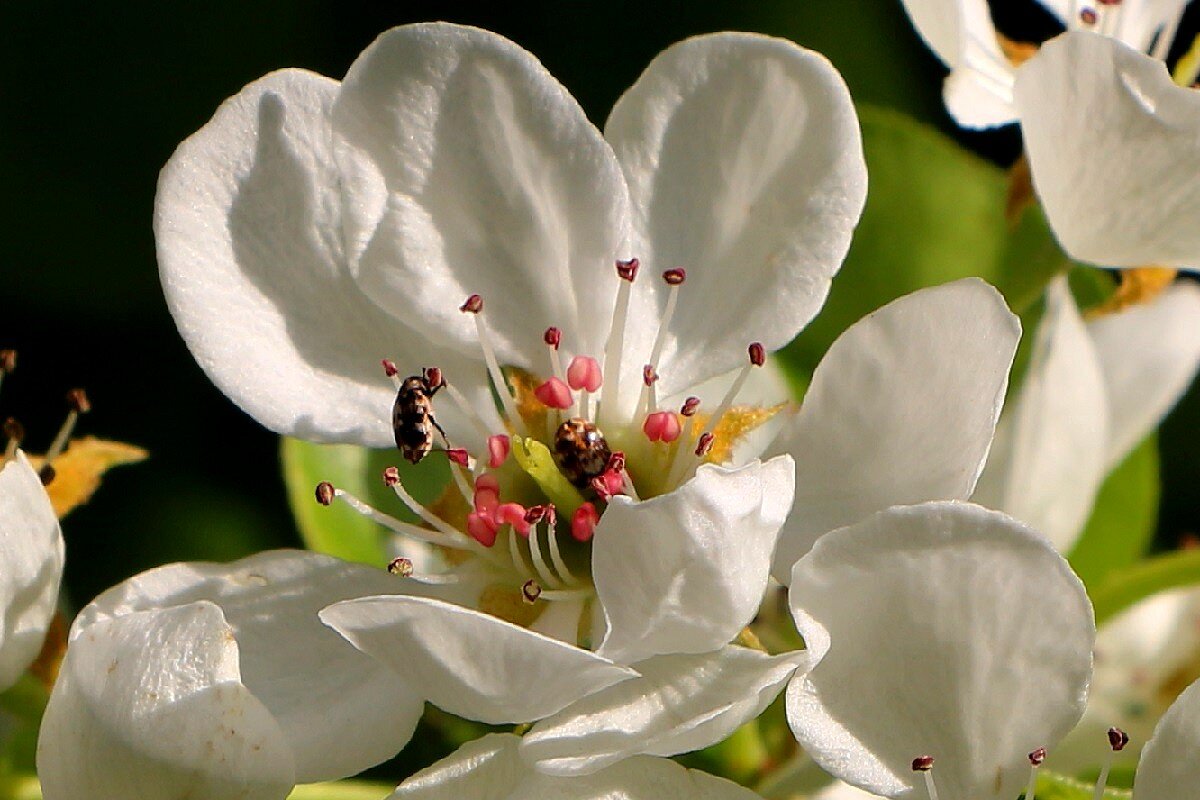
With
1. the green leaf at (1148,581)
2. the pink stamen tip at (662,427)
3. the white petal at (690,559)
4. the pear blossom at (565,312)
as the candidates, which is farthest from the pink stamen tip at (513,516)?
the green leaf at (1148,581)

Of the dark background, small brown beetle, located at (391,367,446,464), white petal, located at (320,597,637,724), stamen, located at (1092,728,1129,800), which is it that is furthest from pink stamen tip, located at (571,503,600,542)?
the dark background

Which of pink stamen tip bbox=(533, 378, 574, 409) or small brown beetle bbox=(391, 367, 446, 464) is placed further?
pink stamen tip bbox=(533, 378, 574, 409)

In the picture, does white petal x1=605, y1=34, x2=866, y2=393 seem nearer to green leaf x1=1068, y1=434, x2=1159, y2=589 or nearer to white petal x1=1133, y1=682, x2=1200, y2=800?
white petal x1=1133, y1=682, x2=1200, y2=800

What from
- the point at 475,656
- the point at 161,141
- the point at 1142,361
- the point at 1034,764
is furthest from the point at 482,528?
the point at 161,141

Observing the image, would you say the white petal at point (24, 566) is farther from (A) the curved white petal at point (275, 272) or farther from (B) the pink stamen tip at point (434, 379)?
(B) the pink stamen tip at point (434, 379)

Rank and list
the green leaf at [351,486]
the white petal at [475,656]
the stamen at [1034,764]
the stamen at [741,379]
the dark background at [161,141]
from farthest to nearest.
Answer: the dark background at [161,141] < the green leaf at [351,486] < the stamen at [741,379] < the stamen at [1034,764] < the white petal at [475,656]

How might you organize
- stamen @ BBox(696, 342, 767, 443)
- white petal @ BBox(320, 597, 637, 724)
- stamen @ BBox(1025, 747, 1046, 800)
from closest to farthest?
white petal @ BBox(320, 597, 637, 724)
stamen @ BBox(1025, 747, 1046, 800)
stamen @ BBox(696, 342, 767, 443)
